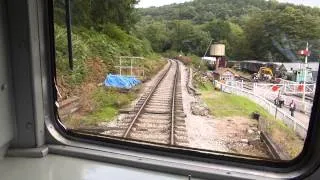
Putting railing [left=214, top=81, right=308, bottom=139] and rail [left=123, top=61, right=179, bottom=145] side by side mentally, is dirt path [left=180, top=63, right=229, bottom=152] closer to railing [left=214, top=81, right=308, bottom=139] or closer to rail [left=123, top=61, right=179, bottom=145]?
rail [left=123, top=61, right=179, bottom=145]

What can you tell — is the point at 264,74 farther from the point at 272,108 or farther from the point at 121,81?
the point at 121,81

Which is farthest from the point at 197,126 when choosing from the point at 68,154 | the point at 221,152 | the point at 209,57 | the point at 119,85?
the point at 68,154

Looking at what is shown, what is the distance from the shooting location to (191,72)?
1888 millimetres

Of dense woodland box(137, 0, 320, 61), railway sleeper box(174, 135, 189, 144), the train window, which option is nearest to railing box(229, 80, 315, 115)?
the train window

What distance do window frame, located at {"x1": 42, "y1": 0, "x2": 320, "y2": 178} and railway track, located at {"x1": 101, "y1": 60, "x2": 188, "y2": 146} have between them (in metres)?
0.05

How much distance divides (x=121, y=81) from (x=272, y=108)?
0.79 meters

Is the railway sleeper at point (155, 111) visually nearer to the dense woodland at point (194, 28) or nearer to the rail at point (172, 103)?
the rail at point (172, 103)

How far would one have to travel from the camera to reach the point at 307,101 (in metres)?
1.56

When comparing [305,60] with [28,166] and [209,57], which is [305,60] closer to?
[209,57]

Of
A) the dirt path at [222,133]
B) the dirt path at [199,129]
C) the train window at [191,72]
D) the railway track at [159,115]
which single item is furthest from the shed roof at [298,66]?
the railway track at [159,115]

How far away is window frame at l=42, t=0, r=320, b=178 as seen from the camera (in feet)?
5.19

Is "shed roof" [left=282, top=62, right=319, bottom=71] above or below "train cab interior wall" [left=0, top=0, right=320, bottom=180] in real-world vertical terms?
above

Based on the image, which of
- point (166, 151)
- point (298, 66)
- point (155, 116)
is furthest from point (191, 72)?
point (298, 66)

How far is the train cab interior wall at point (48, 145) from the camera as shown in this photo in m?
1.73
